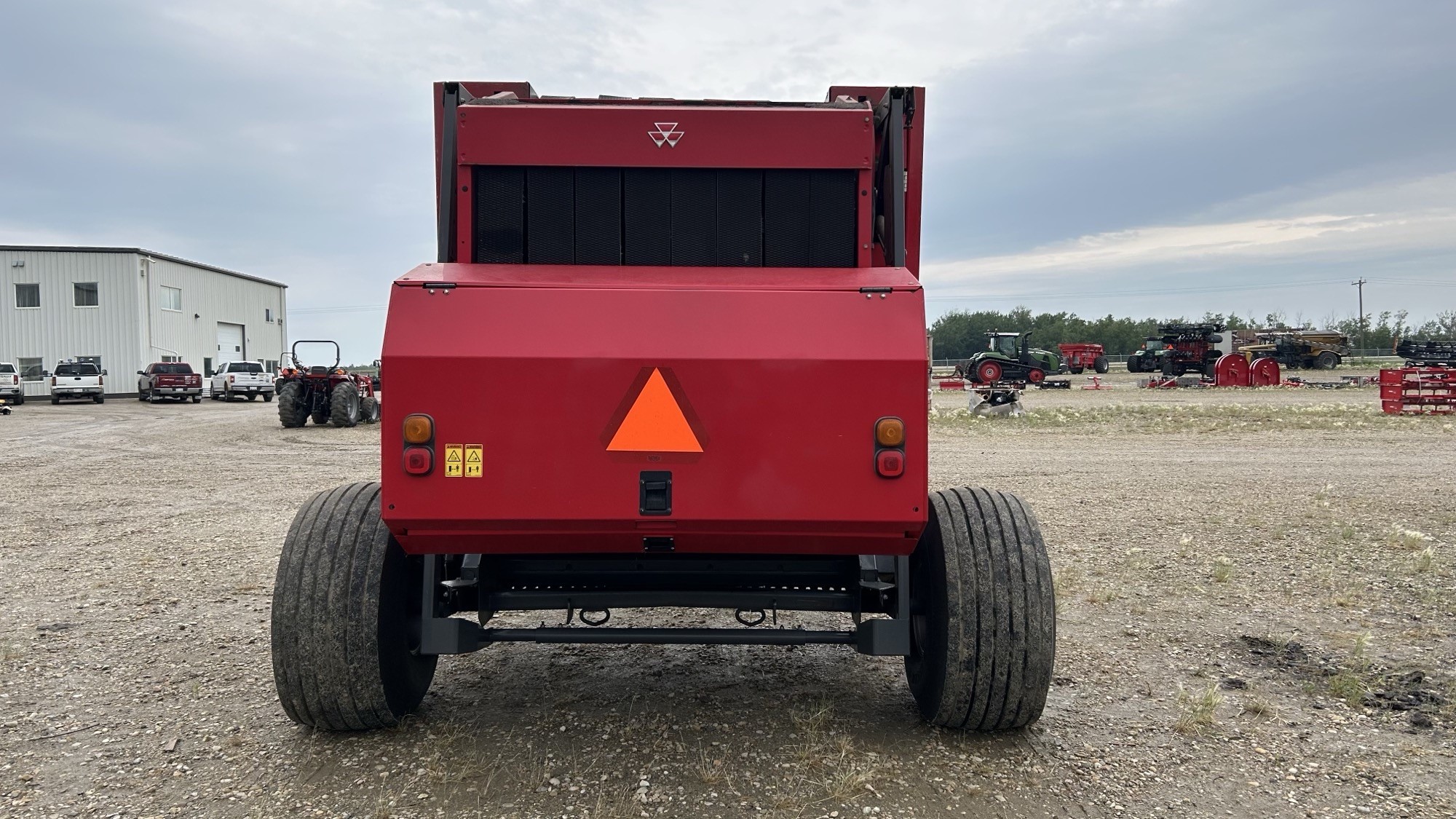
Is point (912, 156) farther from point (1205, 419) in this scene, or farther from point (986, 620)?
point (1205, 419)

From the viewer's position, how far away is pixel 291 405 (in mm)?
22109

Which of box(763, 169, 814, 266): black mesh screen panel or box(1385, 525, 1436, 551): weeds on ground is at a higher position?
box(763, 169, 814, 266): black mesh screen panel

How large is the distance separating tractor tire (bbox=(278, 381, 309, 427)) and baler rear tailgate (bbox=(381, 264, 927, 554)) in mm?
20776

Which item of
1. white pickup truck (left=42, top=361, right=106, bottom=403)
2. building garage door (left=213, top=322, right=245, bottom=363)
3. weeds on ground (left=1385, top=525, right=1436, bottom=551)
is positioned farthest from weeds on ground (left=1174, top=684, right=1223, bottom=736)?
building garage door (left=213, top=322, right=245, bottom=363)

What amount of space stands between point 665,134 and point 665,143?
4cm

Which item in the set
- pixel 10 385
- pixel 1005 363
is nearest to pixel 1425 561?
pixel 1005 363

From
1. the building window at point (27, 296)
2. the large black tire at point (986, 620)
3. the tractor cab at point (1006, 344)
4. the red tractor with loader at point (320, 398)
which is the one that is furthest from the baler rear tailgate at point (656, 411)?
the building window at point (27, 296)

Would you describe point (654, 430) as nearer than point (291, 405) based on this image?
Yes

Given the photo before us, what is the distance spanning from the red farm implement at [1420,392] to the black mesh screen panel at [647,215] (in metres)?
22.8

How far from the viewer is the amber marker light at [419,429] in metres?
3.18

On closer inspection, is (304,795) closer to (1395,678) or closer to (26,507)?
(1395,678)

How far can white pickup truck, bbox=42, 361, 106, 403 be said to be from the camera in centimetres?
3647

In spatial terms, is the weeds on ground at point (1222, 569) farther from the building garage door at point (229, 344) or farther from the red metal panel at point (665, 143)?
the building garage door at point (229, 344)

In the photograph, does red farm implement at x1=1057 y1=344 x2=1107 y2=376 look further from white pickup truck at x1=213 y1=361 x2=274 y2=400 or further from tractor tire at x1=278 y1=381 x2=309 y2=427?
tractor tire at x1=278 y1=381 x2=309 y2=427
